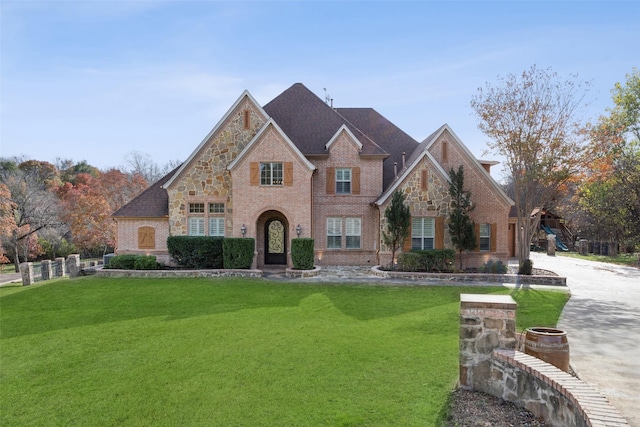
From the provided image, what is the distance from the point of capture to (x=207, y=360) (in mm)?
8086

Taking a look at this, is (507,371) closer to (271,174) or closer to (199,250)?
(271,174)

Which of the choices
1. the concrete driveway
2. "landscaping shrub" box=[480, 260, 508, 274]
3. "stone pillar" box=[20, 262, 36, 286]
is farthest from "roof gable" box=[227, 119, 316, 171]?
the concrete driveway

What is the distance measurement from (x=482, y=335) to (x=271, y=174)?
1587 centimetres

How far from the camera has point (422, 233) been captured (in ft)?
69.7

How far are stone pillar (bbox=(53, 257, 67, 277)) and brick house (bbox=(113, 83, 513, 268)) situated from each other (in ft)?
9.88

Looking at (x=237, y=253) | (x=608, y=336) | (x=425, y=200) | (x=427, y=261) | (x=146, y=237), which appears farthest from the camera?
(x=146, y=237)

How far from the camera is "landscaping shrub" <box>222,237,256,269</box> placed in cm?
1973

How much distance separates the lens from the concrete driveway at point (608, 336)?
6589mm

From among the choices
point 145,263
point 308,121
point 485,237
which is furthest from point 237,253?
point 485,237

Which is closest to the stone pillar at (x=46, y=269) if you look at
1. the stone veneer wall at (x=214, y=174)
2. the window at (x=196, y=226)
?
the stone veneer wall at (x=214, y=174)

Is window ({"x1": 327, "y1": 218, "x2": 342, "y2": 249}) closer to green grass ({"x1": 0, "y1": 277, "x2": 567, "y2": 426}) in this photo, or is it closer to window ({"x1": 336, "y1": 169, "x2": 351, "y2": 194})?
window ({"x1": 336, "y1": 169, "x2": 351, "y2": 194})

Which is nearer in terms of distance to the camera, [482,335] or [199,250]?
[482,335]

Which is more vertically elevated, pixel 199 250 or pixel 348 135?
pixel 348 135

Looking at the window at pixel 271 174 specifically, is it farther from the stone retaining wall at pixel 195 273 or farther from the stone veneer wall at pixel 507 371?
the stone veneer wall at pixel 507 371
